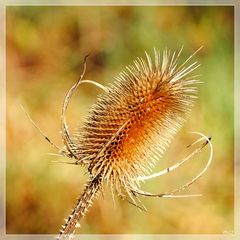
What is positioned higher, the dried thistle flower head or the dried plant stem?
the dried thistle flower head

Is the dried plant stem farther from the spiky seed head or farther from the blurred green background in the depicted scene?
the blurred green background

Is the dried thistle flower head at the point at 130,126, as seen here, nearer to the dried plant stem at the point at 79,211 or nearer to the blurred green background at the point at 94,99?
the dried plant stem at the point at 79,211

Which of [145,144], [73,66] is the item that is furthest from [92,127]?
[73,66]

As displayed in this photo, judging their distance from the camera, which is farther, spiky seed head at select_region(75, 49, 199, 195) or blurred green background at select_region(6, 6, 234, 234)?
blurred green background at select_region(6, 6, 234, 234)

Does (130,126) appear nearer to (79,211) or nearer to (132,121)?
(132,121)

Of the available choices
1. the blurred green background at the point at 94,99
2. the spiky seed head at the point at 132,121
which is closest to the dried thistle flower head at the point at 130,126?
the spiky seed head at the point at 132,121

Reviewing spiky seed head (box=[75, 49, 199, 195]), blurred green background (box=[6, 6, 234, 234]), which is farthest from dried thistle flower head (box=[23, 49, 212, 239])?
blurred green background (box=[6, 6, 234, 234])
